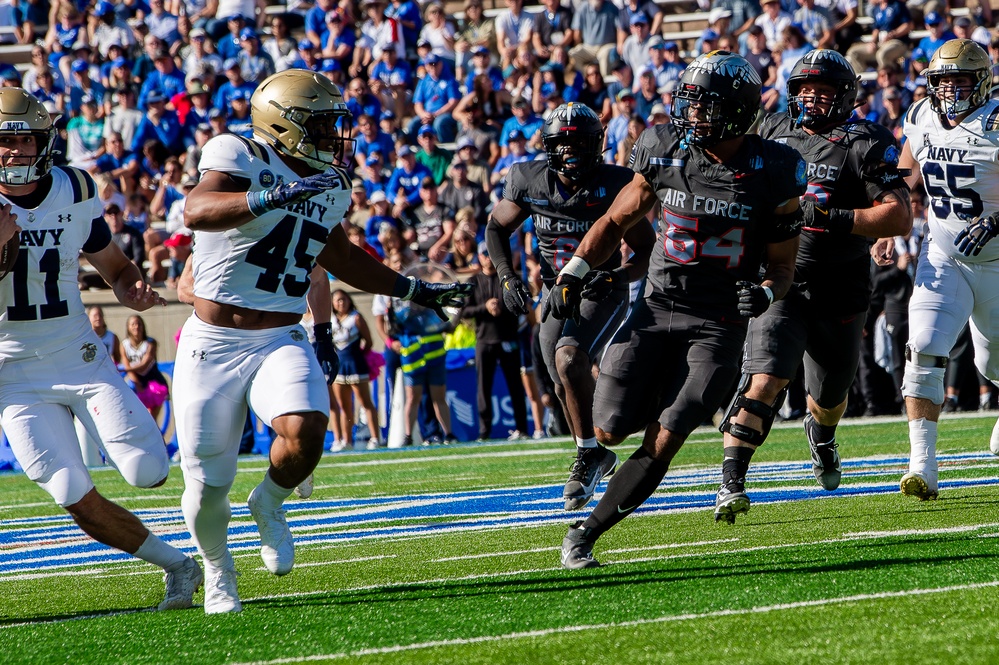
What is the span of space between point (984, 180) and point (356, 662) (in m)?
4.19

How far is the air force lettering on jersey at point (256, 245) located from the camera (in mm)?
4570

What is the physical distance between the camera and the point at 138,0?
64.3 feet

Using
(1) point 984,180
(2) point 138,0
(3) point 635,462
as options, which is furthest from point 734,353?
(2) point 138,0

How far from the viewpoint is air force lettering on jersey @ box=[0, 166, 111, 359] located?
197 inches

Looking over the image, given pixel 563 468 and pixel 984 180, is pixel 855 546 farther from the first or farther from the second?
pixel 563 468

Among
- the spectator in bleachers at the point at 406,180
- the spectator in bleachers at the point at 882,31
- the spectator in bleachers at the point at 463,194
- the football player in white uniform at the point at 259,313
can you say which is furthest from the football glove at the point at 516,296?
the spectator in bleachers at the point at 882,31

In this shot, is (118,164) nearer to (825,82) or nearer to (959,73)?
(825,82)

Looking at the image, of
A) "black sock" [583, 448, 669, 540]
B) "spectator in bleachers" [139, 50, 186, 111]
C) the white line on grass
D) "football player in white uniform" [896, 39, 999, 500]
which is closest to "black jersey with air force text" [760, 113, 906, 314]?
"football player in white uniform" [896, 39, 999, 500]

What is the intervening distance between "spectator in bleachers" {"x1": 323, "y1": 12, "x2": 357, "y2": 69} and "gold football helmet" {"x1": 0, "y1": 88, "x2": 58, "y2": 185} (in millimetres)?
12582

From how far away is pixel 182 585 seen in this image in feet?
15.8

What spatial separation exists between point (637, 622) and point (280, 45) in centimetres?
1513

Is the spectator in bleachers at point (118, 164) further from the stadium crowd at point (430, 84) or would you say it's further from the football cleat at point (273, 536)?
the football cleat at point (273, 536)

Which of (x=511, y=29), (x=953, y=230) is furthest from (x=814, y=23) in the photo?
(x=953, y=230)

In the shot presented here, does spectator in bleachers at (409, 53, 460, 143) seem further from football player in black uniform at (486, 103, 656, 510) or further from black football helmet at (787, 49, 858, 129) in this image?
black football helmet at (787, 49, 858, 129)
